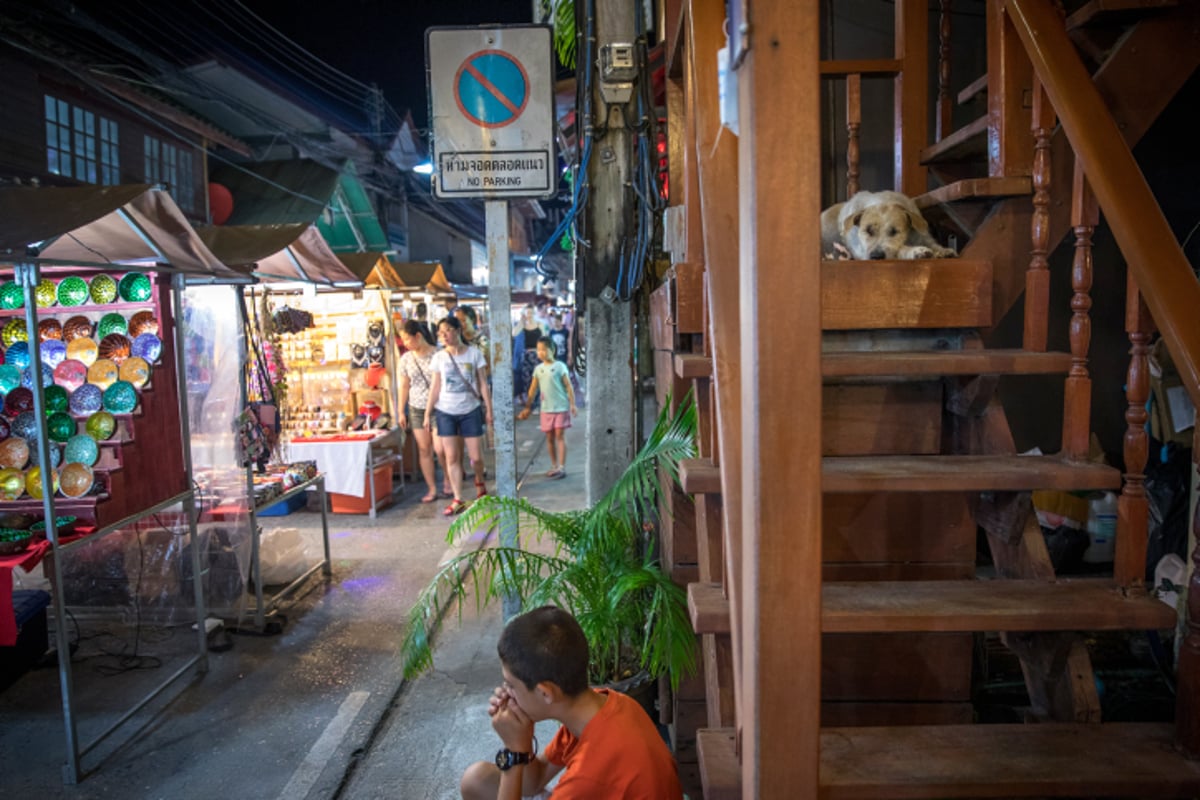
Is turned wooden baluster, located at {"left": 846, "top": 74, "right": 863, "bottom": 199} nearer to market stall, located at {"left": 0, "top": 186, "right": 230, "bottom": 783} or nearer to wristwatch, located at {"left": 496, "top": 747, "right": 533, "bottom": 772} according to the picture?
wristwatch, located at {"left": 496, "top": 747, "right": 533, "bottom": 772}

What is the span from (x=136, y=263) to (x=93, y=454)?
1.08m

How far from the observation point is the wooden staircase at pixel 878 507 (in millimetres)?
1464

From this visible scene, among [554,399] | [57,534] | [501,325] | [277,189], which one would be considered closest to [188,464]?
[57,534]

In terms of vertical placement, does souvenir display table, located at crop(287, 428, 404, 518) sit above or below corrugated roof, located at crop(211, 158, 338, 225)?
below

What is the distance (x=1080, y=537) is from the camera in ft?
15.3

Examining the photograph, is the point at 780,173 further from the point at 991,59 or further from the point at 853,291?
the point at 991,59

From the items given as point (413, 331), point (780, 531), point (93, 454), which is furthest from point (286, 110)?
point (780, 531)

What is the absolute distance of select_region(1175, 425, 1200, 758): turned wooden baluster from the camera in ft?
6.17

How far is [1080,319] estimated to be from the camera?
2.33m

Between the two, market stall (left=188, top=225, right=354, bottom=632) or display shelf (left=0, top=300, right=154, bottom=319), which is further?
market stall (left=188, top=225, right=354, bottom=632)

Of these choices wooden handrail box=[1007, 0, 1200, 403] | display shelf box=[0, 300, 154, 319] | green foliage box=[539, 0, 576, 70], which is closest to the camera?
wooden handrail box=[1007, 0, 1200, 403]

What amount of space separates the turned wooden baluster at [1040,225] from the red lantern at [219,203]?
14016 millimetres

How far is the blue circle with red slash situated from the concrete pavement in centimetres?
308

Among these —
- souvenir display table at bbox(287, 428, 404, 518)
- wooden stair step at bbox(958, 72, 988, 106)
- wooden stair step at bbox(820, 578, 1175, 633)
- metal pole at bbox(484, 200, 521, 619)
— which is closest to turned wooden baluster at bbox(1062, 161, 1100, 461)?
wooden stair step at bbox(820, 578, 1175, 633)
